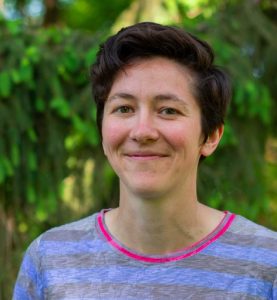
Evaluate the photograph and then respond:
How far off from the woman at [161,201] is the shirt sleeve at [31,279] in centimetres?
1

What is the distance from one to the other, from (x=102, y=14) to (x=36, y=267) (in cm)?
642

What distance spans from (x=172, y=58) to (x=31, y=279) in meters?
0.79

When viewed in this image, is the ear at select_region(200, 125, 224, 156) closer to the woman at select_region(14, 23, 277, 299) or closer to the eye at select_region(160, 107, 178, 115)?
the woman at select_region(14, 23, 277, 299)

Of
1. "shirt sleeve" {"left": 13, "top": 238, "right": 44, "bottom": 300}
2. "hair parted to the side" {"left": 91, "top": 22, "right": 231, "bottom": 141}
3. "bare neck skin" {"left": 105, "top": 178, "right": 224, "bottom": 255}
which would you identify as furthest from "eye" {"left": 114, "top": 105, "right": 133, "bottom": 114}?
"shirt sleeve" {"left": 13, "top": 238, "right": 44, "bottom": 300}

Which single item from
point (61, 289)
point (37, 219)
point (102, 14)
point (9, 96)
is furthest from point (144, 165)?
point (102, 14)

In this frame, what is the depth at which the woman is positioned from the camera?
78.3 inches

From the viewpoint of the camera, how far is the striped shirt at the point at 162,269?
6.60 ft

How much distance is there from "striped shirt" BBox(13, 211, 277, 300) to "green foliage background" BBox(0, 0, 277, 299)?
1805 millimetres

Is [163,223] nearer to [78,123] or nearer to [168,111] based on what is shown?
[168,111]

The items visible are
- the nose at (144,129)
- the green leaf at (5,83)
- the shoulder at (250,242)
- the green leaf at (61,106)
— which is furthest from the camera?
the green leaf at (61,106)

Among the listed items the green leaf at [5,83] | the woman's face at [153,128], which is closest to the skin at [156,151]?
the woman's face at [153,128]

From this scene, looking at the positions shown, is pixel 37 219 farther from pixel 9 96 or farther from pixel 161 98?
pixel 161 98

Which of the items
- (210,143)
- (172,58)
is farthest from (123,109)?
(210,143)

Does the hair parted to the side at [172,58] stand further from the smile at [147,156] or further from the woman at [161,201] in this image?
the smile at [147,156]
